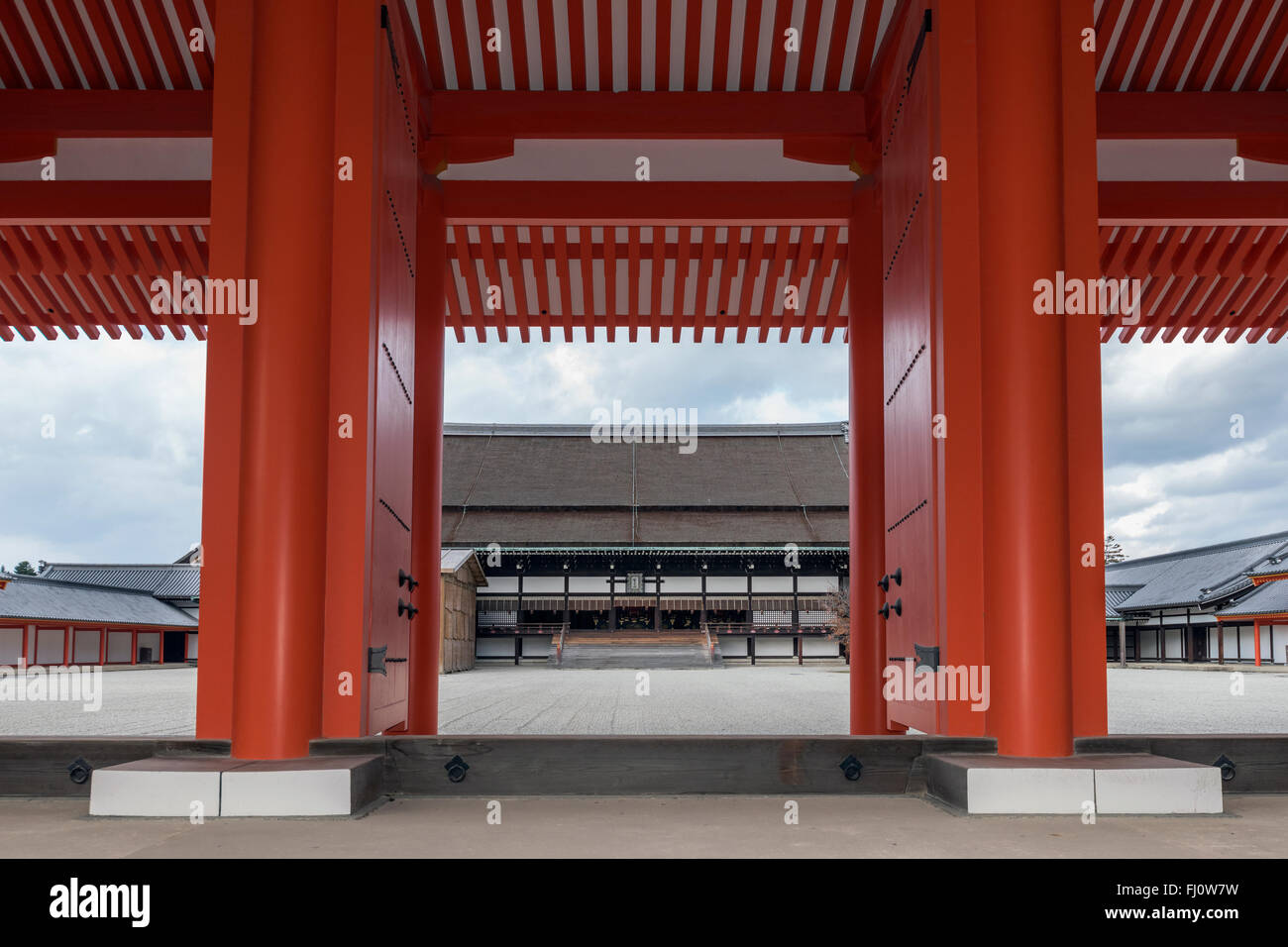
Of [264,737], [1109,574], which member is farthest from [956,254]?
[1109,574]

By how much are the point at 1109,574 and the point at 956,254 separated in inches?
1360

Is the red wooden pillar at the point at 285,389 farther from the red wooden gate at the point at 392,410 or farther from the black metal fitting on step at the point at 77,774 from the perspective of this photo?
the black metal fitting on step at the point at 77,774

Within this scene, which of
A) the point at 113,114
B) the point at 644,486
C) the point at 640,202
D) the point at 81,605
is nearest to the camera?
the point at 113,114

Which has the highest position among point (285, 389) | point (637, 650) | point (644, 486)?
point (644, 486)

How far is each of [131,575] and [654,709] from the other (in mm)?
25966

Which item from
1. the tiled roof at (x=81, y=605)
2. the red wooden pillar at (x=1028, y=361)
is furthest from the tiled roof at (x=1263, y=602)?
the tiled roof at (x=81, y=605)

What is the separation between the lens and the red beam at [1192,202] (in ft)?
17.1

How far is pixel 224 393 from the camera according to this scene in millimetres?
3490

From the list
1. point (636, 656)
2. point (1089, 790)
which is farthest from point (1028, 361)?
point (636, 656)

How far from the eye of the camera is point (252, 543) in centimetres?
314

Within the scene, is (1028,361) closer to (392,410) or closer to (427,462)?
(392,410)

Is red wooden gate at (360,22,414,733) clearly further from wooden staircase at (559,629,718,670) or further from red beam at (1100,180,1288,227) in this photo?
wooden staircase at (559,629,718,670)

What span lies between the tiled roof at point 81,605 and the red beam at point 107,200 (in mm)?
17473
